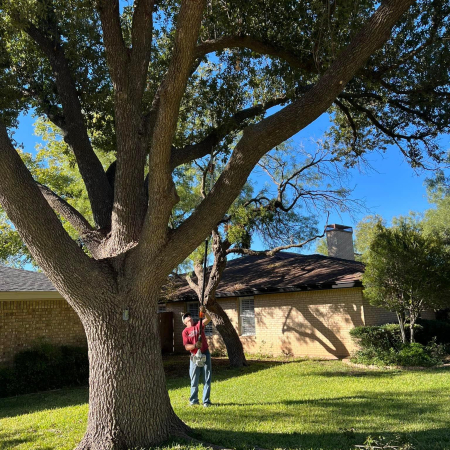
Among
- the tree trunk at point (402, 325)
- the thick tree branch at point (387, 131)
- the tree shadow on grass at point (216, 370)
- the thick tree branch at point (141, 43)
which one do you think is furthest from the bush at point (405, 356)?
the thick tree branch at point (141, 43)

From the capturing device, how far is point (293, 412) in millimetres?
7254

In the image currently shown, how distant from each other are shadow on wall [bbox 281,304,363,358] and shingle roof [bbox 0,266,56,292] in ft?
29.4

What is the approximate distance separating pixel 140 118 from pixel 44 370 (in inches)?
342

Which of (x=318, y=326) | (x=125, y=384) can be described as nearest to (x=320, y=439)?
(x=125, y=384)

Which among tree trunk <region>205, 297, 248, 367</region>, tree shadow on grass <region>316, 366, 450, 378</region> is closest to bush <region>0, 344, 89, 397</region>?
tree trunk <region>205, 297, 248, 367</region>

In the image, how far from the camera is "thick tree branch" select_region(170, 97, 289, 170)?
25.9ft

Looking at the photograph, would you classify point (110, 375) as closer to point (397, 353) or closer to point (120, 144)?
point (120, 144)

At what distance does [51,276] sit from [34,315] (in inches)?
332

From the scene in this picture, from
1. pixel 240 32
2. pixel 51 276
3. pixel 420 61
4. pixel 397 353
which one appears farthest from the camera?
pixel 397 353

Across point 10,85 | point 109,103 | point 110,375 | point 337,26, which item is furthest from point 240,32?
point 110,375

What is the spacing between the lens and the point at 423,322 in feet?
50.0

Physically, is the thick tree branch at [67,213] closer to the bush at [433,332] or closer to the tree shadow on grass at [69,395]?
the tree shadow on grass at [69,395]

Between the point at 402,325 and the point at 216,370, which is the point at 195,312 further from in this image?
the point at 402,325

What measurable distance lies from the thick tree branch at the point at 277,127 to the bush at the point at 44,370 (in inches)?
326
